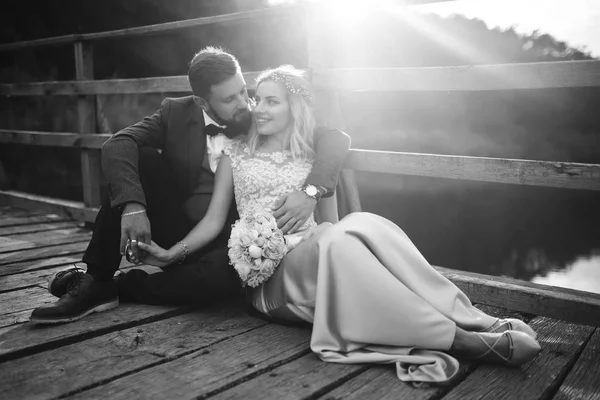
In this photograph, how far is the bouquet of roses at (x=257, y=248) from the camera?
1998 mm

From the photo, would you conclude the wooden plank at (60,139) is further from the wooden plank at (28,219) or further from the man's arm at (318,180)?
the man's arm at (318,180)

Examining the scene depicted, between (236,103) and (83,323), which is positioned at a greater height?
(236,103)

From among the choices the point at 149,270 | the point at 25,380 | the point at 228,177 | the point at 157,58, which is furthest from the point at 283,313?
the point at 157,58

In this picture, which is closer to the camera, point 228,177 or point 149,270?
point 228,177

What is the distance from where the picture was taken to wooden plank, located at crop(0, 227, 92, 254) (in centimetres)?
341

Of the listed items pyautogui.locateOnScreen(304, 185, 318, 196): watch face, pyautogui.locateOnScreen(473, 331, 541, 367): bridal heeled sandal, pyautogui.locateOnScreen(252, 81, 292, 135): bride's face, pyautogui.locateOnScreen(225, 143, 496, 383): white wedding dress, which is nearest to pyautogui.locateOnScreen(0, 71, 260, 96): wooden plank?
Result: pyautogui.locateOnScreen(252, 81, 292, 135): bride's face

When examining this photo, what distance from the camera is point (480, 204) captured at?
12.0 m

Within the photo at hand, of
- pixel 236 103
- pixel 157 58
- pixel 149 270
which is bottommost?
pixel 149 270

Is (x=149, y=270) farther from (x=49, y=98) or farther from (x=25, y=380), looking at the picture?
(x=49, y=98)

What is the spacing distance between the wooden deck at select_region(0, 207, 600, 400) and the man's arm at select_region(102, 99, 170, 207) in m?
0.47

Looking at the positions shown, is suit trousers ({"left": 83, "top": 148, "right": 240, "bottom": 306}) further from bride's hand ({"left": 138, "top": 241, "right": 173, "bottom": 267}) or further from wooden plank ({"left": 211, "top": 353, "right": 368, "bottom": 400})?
wooden plank ({"left": 211, "top": 353, "right": 368, "bottom": 400})

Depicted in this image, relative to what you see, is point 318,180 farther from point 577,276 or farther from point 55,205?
point 577,276

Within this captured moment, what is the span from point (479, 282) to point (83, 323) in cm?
162

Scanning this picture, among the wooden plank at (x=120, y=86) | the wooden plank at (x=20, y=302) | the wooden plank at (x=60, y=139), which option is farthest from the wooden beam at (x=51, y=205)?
the wooden plank at (x=20, y=302)
